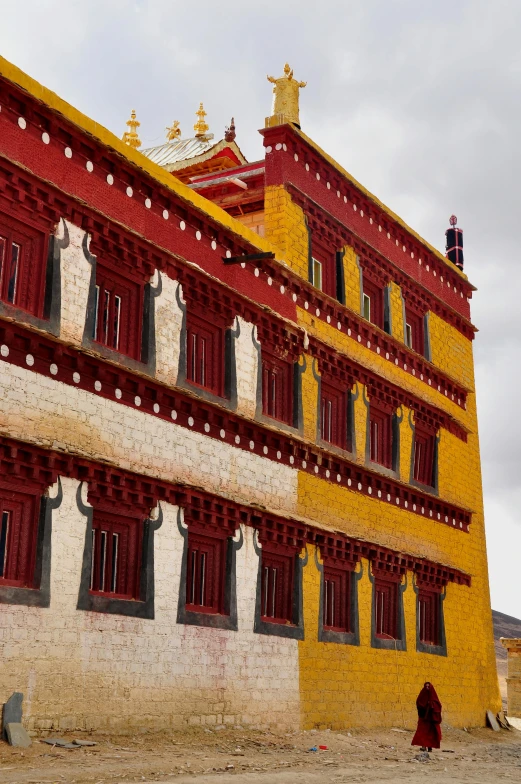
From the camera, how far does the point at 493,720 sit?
2298cm

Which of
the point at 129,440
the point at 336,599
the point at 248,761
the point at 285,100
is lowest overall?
the point at 248,761

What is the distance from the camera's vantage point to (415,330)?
23.5 metres

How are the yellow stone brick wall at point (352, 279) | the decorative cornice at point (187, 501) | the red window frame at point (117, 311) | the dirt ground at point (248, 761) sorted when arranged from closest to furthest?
the dirt ground at point (248, 761) → the decorative cornice at point (187, 501) → the red window frame at point (117, 311) → the yellow stone brick wall at point (352, 279)

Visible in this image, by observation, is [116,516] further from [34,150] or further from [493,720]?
[493,720]

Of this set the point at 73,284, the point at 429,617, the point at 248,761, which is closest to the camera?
the point at 248,761

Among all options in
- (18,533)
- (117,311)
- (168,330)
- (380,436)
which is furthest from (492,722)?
(18,533)

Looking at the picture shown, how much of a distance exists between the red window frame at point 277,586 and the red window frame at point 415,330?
748 cm

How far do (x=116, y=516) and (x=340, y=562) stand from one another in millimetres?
5913

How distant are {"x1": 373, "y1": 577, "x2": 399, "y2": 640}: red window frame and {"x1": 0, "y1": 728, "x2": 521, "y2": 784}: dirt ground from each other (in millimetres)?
2222

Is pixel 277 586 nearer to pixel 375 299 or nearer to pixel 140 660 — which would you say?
pixel 140 660

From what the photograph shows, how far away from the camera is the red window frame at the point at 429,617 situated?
2133 cm

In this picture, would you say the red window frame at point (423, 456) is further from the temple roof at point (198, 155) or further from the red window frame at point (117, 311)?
the red window frame at point (117, 311)

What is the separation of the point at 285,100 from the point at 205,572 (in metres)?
9.42

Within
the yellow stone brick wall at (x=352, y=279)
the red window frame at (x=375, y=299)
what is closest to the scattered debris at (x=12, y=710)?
the yellow stone brick wall at (x=352, y=279)
